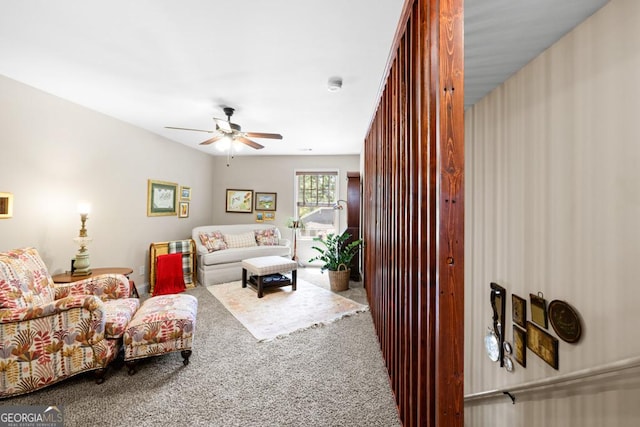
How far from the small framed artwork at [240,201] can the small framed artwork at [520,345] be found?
206 inches

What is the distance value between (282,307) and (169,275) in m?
2.00

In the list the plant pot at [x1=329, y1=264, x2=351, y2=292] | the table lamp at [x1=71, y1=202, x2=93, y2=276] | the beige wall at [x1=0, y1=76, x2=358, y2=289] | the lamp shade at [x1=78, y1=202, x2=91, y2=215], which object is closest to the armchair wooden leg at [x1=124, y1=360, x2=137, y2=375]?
the table lamp at [x1=71, y1=202, x2=93, y2=276]

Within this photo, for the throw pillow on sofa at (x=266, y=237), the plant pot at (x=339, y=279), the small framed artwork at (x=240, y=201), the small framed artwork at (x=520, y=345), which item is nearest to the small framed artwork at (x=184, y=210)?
the small framed artwork at (x=240, y=201)

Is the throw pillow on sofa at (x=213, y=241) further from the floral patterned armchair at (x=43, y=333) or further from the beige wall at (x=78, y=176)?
the floral patterned armchair at (x=43, y=333)

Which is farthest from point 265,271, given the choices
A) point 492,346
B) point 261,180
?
point 492,346

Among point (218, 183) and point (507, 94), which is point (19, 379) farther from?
point (218, 183)

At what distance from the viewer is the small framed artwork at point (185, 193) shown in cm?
503

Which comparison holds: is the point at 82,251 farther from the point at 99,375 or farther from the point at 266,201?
the point at 266,201

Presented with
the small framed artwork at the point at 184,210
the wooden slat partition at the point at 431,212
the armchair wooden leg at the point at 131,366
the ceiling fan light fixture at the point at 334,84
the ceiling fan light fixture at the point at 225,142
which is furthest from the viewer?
the small framed artwork at the point at 184,210

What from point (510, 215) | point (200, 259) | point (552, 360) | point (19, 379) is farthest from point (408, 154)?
point (200, 259)

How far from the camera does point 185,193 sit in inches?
202

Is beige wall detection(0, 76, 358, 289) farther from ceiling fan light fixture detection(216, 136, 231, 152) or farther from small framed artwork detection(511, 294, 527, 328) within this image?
small framed artwork detection(511, 294, 527, 328)

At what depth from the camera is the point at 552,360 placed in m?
1.80

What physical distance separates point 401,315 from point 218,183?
5.45m
